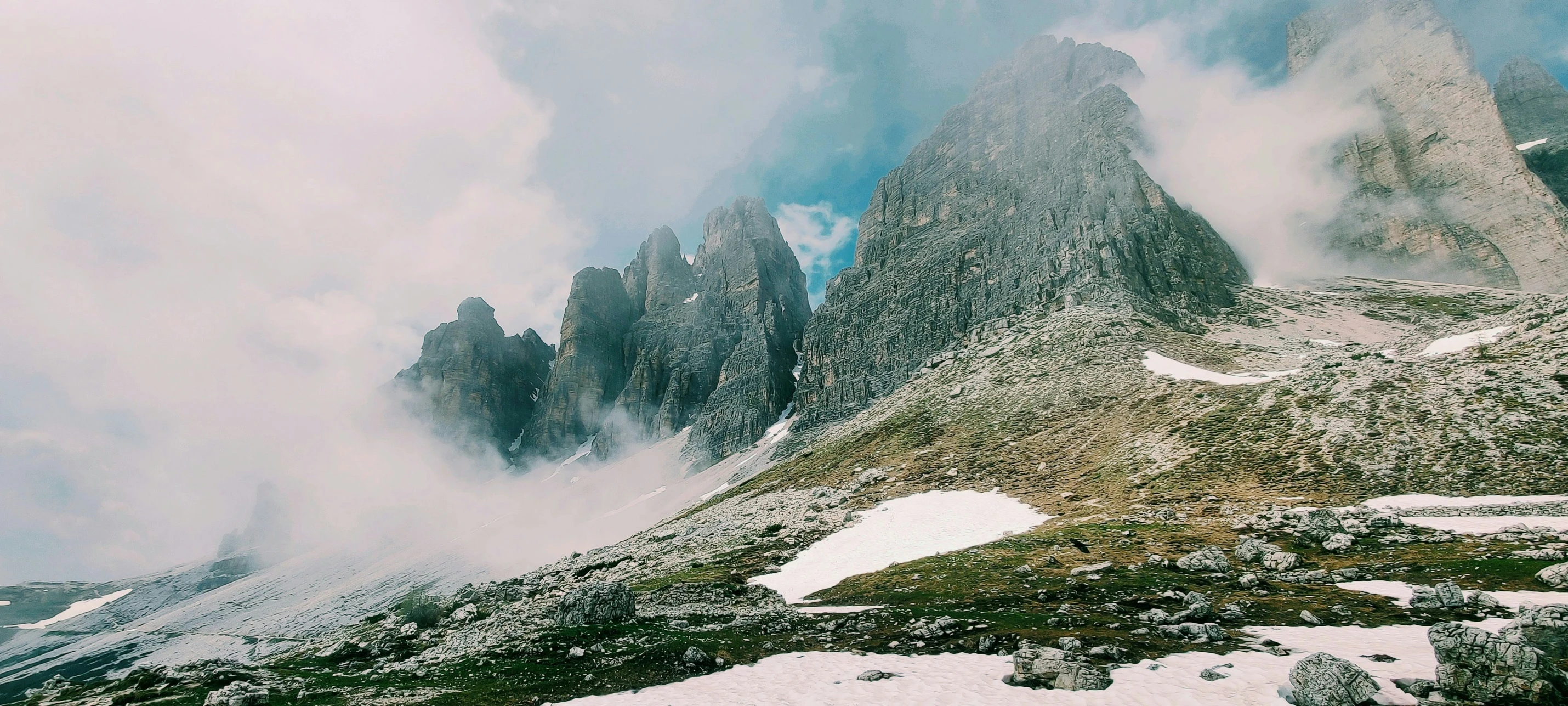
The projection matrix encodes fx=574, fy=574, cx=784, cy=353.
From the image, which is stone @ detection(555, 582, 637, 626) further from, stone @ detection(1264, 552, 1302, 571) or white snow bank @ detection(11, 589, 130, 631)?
white snow bank @ detection(11, 589, 130, 631)

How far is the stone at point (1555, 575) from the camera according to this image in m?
17.5

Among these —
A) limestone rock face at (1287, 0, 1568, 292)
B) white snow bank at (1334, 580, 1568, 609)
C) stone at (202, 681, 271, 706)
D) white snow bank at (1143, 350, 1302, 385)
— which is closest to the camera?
stone at (202, 681, 271, 706)

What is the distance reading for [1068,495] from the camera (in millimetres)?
49312

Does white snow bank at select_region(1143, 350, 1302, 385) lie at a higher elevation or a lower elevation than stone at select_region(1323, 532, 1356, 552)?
higher

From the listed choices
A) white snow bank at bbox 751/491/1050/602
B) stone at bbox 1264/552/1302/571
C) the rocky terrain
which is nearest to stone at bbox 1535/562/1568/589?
the rocky terrain

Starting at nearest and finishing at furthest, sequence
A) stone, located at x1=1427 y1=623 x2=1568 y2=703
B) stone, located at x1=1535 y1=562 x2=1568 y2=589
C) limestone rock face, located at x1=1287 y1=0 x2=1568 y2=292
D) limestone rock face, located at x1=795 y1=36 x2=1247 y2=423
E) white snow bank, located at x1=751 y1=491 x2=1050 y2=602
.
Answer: stone, located at x1=1427 y1=623 x2=1568 y2=703 → stone, located at x1=1535 y1=562 x2=1568 y2=589 → white snow bank, located at x1=751 y1=491 x2=1050 y2=602 → limestone rock face, located at x1=795 y1=36 x2=1247 y2=423 → limestone rock face, located at x1=1287 y1=0 x2=1568 y2=292

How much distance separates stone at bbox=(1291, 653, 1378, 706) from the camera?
34.8ft

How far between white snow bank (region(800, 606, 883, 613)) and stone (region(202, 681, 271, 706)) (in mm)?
19742

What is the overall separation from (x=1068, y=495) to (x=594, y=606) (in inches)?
1571

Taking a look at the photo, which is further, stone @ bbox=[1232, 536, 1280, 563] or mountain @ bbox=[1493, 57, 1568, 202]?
mountain @ bbox=[1493, 57, 1568, 202]

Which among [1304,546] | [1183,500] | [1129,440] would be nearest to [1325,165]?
[1129,440]

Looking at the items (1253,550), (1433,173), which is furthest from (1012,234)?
(1433,173)

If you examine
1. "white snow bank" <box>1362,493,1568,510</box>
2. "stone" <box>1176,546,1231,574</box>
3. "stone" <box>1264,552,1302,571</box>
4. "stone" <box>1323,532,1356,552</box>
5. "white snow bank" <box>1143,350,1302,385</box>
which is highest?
"white snow bank" <box>1143,350,1302,385</box>

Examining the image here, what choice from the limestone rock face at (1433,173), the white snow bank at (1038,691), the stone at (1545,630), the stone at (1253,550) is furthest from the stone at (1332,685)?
the limestone rock face at (1433,173)
